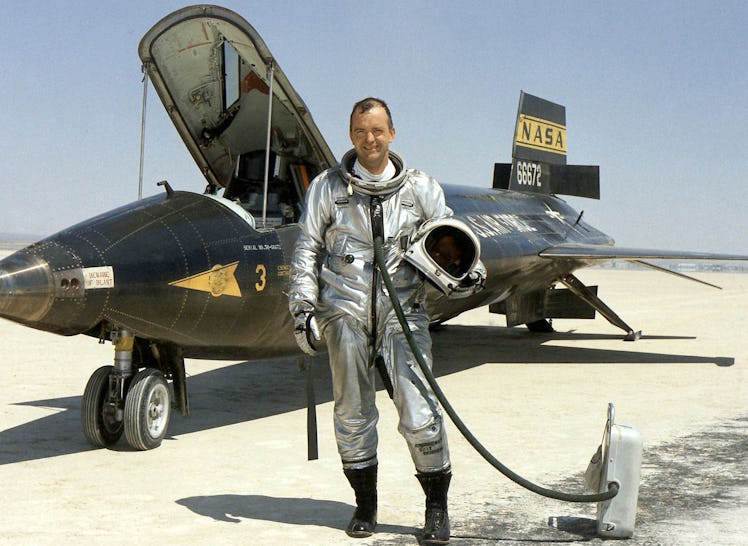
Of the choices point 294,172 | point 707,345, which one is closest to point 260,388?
point 294,172

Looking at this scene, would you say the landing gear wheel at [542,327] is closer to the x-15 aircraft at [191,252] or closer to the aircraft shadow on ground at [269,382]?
the aircraft shadow on ground at [269,382]

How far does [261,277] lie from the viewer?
26.1 feet

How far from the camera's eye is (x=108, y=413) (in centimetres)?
753

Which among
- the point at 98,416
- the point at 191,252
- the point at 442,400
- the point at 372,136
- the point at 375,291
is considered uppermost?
the point at 372,136

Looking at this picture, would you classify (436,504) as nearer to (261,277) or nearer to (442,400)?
(442,400)

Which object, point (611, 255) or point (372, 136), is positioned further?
point (611, 255)

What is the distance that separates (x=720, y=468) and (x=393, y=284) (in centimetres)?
343

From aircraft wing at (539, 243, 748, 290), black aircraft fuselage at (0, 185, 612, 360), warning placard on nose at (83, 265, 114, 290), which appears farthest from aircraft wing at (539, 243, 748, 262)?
warning placard on nose at (83, 265, 114, 290)

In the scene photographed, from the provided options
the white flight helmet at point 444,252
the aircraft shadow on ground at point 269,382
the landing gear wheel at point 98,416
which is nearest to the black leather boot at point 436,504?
the white flight helmet at point 444,252

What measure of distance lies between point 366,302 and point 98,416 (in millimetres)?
3637

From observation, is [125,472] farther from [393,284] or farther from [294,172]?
[294,172]

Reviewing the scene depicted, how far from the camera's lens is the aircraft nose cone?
20.2ft

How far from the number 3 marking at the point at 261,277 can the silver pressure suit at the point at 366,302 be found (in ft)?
9.57

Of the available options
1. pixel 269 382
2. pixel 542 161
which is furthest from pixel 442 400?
pixel 542 161
